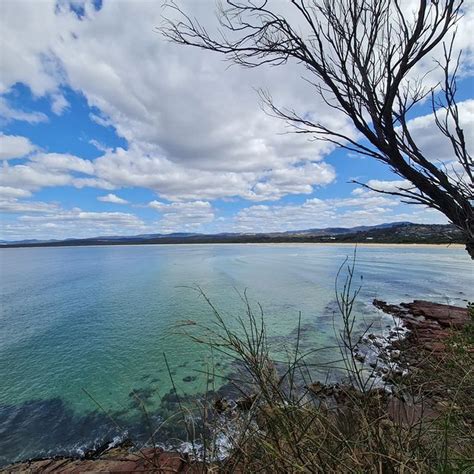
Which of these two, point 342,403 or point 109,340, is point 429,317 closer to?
point 109,340

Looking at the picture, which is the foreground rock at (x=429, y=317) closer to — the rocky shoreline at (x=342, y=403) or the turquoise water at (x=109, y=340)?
the rocky shoreline at (x=342, y=403)

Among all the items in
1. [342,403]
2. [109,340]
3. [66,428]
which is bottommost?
[66,428]

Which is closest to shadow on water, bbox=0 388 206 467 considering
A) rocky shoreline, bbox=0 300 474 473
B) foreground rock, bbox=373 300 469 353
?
rocky shoreline, bbox=0 300 474 473

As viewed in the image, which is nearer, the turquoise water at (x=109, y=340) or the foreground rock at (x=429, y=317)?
the turquoise water at (x=109, y=340)

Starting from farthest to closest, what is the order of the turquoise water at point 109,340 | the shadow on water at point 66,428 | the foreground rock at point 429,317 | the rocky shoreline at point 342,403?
the foreground rock at point 429,317
the turquoise water at point 109,340
the shadow on water at point 66,428
the rocky shoreline at point 342,403

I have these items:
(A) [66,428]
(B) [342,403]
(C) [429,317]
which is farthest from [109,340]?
(C) [429,317]

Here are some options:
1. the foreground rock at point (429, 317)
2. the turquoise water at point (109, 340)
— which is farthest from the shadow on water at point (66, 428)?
the foreground rock at point (429, 317)

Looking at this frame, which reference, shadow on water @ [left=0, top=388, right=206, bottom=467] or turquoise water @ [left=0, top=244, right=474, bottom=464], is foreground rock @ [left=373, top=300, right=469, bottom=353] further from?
shadow on water @ [left=0, top=388, right=206, bottom=467]

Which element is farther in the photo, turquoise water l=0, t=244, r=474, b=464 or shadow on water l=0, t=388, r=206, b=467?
turquoise water l=0, t=244, r=474, b=464

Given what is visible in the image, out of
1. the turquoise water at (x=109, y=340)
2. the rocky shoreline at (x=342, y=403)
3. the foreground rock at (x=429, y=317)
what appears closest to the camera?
the rocky shoreline at (x=342, y=403)

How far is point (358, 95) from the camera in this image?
314 cm

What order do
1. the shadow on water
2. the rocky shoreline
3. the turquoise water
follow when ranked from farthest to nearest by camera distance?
the turquoise water
the shadow on water
the rocky shoreline

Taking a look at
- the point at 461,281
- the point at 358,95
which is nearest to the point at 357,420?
the point at 358,95

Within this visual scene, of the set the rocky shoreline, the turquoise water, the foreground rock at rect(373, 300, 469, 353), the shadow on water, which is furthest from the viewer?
the foreground rock at rect(373, 300, 469, 353)
